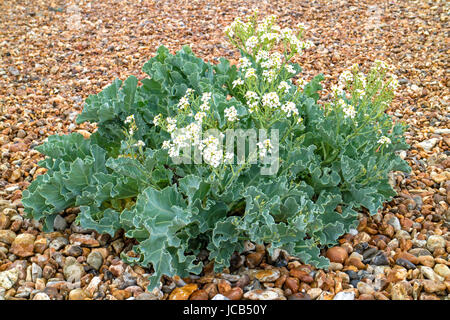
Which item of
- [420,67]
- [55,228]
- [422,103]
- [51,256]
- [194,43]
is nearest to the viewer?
[51,256]

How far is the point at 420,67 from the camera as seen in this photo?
4.41 meters

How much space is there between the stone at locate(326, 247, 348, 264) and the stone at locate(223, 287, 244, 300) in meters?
0.57

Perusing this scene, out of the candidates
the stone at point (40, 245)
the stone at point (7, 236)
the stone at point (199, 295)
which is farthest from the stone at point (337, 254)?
the stone at point (7, 236)

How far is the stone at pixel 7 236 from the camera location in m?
2.45

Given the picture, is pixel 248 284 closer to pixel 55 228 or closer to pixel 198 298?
pixel 198 298

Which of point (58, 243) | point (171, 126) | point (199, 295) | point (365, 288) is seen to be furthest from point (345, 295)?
point (58, 243)

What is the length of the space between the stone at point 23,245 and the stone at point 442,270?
7.11ft

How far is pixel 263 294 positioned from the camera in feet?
6.73

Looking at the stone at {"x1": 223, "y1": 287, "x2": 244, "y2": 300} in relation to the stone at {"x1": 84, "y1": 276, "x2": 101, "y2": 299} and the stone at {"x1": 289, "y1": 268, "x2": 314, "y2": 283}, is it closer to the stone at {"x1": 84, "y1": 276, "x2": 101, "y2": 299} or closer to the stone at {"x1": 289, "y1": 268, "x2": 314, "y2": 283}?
the stone at {"x1": 289, "y1": 268, "x2": 314, "y2": 283}

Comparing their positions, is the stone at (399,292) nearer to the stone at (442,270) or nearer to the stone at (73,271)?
the stone at (442,270)

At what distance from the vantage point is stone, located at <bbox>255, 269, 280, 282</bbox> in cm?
217

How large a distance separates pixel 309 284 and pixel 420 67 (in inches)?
125

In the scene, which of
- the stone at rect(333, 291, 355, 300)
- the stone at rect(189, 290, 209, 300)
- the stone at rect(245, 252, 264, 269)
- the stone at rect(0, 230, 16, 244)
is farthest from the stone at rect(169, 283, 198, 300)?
the stone at rect(0, 230, 16, 244)

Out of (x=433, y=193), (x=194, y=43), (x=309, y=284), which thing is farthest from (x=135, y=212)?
(x=194, y=43)
